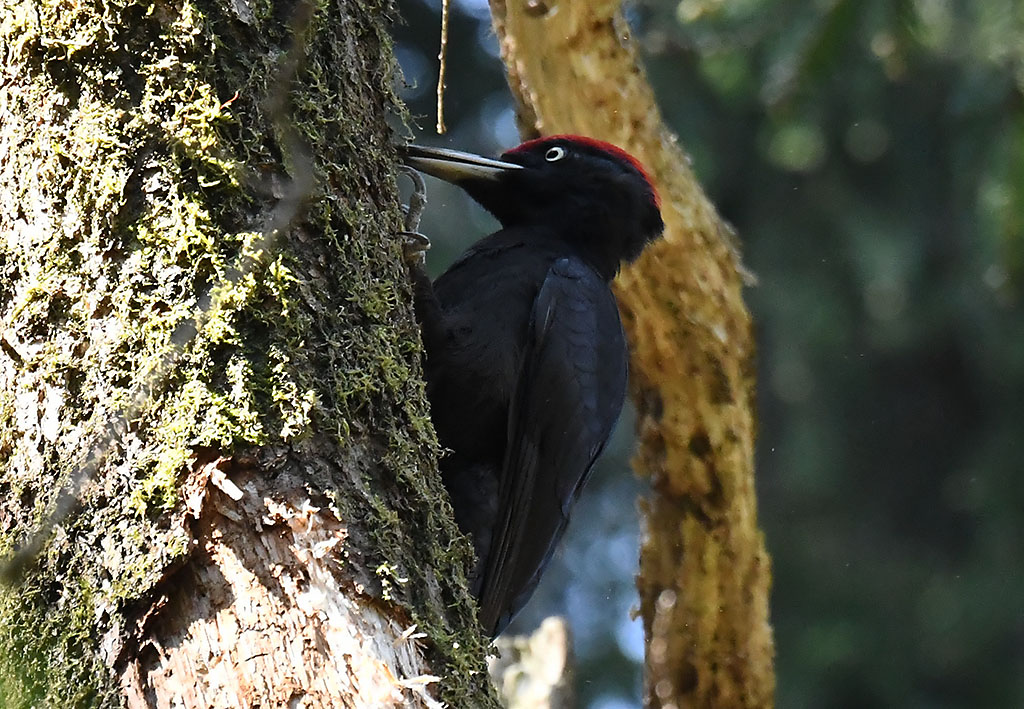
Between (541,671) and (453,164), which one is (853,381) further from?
(453,164)

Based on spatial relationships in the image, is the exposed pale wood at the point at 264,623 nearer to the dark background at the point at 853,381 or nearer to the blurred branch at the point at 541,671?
the blurred branch at the point at 541,671

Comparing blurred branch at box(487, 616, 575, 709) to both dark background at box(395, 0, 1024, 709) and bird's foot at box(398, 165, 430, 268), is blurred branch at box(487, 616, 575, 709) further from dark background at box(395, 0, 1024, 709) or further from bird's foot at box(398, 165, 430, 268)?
dark background at box(395, 0, 1024, 709)

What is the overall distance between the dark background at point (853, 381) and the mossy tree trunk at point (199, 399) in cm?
575

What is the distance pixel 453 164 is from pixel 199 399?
1727 millimetres

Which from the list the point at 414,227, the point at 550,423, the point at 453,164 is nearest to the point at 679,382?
the point at 550,423

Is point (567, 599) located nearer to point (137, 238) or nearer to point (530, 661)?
point (530, 661)

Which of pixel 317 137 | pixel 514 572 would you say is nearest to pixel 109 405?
pixel 317 137

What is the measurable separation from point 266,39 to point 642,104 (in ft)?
6.65

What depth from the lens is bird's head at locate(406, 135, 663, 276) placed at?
3787 millimetres

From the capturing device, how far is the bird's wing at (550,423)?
3094mm

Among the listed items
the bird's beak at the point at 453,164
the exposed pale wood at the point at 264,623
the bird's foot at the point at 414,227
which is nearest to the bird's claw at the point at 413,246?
the bird's foot at the point at 414,227

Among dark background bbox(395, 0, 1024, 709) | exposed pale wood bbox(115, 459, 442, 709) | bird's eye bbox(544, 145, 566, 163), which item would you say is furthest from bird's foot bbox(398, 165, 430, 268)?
dark background bbox(395, 0, 1024, 709)

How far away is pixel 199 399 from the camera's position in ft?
6.17

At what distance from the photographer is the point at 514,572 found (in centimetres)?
322
